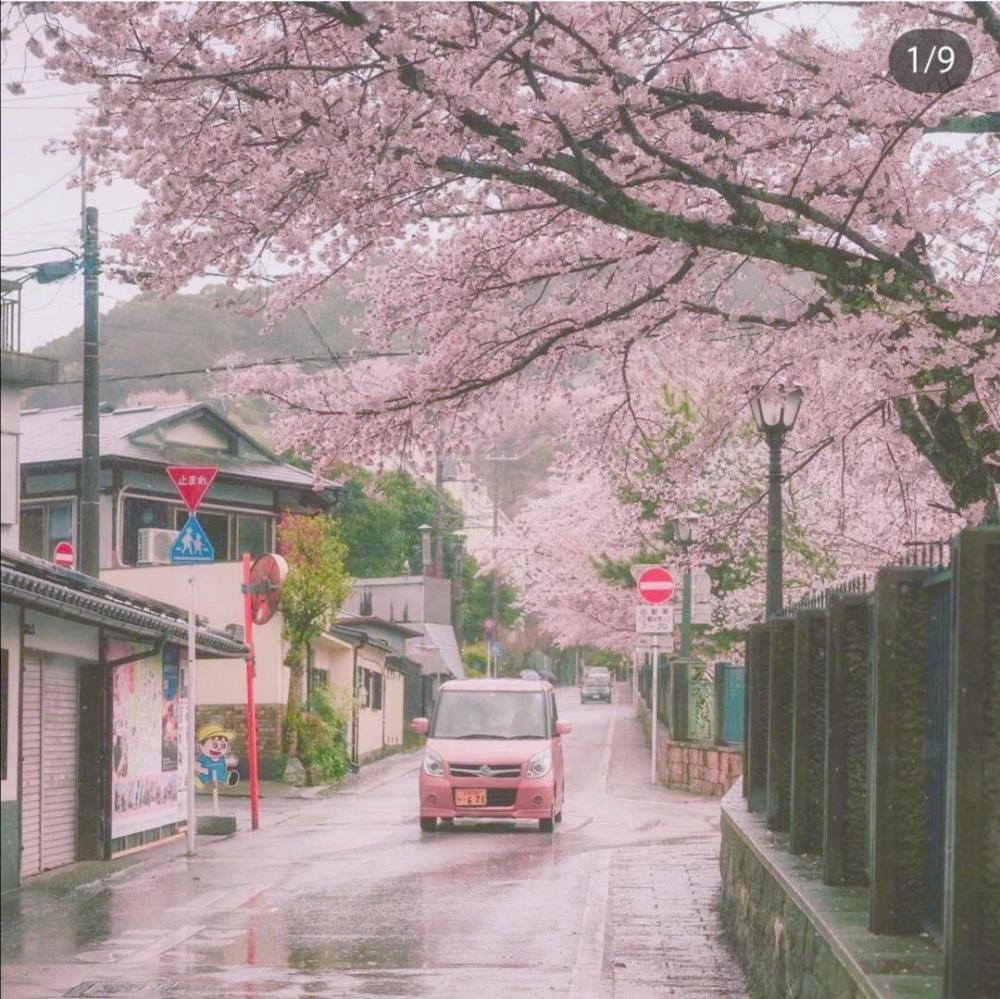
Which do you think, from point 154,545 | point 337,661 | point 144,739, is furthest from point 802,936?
point 337,661

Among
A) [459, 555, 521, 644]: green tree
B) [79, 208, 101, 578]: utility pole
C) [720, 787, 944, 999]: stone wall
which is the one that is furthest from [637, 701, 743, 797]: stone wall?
[459, 555, 521, 644]: green tree

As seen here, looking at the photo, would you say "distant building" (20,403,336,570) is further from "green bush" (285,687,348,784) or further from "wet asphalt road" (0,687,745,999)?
"wet asphalt road" (0,687,745,999)

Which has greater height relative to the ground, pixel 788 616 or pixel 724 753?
pixel 788 616

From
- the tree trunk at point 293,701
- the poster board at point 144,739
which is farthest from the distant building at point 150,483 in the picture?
the poster board at point 144,739

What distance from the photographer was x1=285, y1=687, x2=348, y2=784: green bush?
109 ft

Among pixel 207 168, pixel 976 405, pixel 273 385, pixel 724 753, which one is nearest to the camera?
pixel 207 168

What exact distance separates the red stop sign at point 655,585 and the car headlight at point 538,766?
8.47 metres

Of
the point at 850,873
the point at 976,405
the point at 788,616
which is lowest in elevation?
the point at 850,873

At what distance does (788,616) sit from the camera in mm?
11688

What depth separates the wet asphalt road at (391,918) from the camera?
10086 mm

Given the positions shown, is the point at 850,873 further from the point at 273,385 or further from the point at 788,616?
the point at 273,385

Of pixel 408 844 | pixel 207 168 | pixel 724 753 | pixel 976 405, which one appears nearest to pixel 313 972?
pixel 207 168

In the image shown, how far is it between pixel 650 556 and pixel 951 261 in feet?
97.9

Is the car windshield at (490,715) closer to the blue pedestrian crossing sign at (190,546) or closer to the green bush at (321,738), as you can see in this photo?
the blue pedestrian crossing sign at (190,546)
